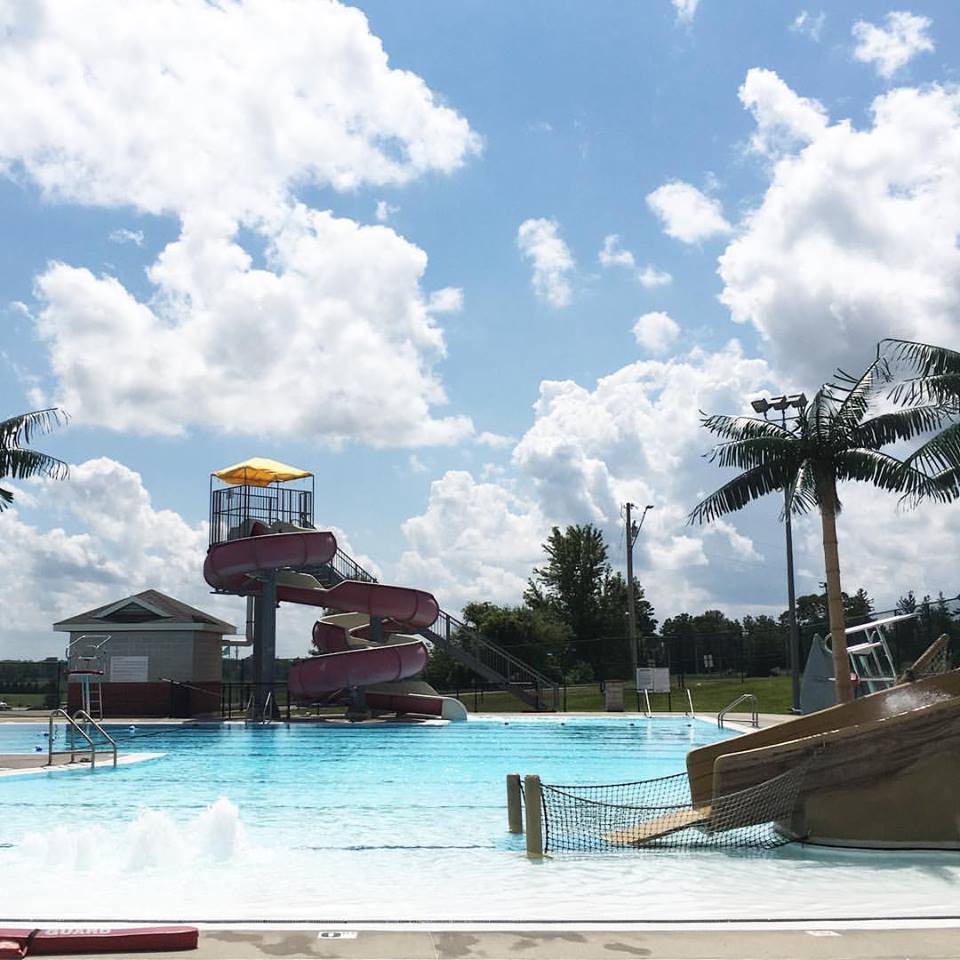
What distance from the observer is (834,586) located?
1418cm

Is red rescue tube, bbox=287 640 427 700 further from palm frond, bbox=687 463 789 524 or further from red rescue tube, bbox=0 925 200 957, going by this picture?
red rescue tube, bbox=0 925 200 957

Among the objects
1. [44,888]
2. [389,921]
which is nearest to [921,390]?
[389,921]

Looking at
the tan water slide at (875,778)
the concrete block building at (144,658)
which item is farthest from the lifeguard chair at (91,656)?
the tan water slide at (875,778)

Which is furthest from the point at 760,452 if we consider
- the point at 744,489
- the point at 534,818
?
the point at 534,818

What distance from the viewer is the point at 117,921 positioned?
6.03 meters

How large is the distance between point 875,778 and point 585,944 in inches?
195

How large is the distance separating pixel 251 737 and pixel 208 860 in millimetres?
17210

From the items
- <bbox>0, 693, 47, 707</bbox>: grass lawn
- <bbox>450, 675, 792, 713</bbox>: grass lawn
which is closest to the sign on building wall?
<bbox>0, 693, 47, 707</bbox>: grass lawn

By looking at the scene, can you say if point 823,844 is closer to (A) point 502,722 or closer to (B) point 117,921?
(B) point 117,921

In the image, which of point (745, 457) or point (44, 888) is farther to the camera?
point (745, 457)

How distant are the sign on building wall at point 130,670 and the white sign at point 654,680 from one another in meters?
17.0

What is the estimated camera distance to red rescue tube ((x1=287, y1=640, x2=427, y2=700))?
30156mm

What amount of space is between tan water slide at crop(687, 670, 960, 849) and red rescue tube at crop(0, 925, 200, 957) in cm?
622

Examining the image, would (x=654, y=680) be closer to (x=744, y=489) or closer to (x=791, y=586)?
(x=791, y=586)
